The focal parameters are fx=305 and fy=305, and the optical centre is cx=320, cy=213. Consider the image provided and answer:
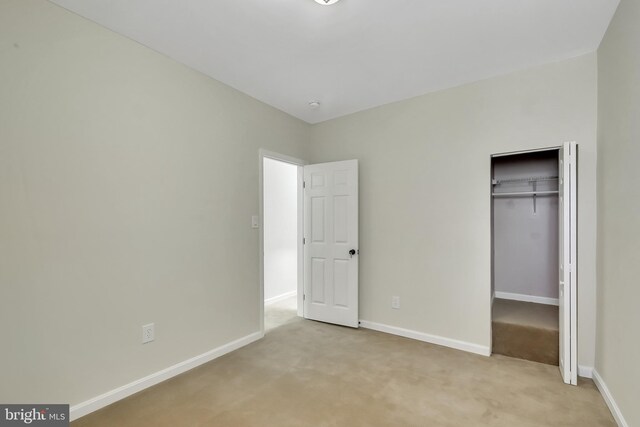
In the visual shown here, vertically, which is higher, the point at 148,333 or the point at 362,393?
the point at 148,333

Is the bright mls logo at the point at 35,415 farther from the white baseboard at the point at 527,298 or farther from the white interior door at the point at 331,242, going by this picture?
the white baseboard at the point at 527,298

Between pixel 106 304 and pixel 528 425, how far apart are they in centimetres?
296

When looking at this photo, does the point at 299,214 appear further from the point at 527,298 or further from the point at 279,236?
the point at 527,298

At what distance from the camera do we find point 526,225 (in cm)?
382

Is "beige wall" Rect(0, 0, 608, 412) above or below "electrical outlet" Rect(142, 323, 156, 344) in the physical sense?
above

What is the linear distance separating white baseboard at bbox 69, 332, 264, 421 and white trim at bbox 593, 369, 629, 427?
2.98 meters

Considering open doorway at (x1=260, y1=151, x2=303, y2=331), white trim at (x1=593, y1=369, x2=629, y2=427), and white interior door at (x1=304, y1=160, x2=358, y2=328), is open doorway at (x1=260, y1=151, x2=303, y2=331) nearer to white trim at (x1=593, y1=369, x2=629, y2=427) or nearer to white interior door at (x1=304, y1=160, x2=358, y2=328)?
white interior door at (x1=304, y1=160, x2=358, y2=328)

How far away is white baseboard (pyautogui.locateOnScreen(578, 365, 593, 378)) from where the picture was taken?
2.51 m

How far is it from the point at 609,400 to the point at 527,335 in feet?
2.62

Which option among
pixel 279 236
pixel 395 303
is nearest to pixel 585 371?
pixel 395 303

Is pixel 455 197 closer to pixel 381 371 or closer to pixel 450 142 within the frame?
pixel 450 142

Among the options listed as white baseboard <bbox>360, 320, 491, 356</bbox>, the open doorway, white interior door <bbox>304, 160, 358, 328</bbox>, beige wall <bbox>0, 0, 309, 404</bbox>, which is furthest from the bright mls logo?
white baseboard <bbox>360, 320, 491, 356</bbox>

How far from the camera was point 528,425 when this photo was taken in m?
1.95

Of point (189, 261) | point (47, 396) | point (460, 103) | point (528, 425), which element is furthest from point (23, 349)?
point (460, 103)
